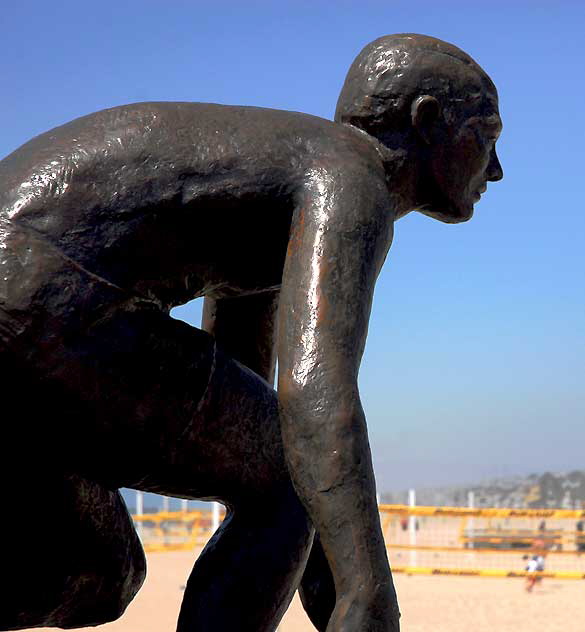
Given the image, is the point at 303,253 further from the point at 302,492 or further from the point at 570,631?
the point at 570,631

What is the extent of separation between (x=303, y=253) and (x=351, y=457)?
0.46 m

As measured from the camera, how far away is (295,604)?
36.5ft

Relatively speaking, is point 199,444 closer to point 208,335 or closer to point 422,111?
point 208,335

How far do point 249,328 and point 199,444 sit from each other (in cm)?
59

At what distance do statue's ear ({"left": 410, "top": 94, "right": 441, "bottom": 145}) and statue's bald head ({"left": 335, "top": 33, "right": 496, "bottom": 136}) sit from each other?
0.06 feet

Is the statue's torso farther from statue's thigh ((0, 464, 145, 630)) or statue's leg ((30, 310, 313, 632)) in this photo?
statue's thigh ((0, 464, 145, 630))

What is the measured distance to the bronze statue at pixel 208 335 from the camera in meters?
2.40

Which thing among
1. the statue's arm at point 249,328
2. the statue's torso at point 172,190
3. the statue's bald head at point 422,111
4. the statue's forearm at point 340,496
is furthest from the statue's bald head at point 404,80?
the statue's forearm at point 340,496

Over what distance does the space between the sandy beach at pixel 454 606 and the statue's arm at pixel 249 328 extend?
544cm

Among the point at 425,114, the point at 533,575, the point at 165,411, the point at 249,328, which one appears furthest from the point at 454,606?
the point at 165,411

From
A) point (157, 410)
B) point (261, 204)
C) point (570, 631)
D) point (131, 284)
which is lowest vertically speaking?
point (570, 631)

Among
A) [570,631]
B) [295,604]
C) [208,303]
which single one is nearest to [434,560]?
[295,604]

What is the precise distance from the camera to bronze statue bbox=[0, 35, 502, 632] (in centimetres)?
240

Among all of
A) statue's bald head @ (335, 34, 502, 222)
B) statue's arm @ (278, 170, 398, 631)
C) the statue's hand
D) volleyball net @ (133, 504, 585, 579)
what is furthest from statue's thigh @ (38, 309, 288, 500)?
volleyball net @ (133, 504, 585, 579)
